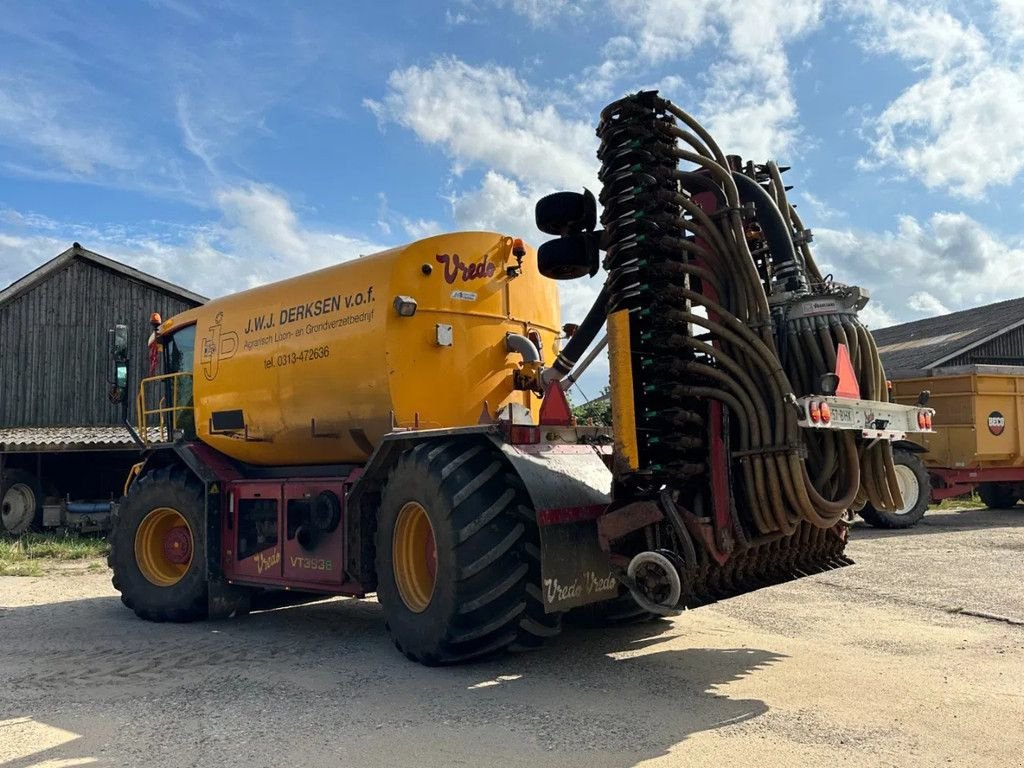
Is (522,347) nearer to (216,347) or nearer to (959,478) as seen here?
(216,347)

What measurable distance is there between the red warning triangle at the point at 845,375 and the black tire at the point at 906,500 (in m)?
9.67

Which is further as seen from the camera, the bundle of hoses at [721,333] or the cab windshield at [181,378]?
the cab windshield at [181,378]

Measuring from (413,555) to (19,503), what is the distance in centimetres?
1516

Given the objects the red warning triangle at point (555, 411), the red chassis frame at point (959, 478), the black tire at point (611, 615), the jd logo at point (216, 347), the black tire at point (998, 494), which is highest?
the jd logo at point (216, 347)

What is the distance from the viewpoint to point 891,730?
14.4ft

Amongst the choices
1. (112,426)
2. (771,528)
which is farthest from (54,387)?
(771,528)

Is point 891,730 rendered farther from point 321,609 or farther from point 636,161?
point 321,609

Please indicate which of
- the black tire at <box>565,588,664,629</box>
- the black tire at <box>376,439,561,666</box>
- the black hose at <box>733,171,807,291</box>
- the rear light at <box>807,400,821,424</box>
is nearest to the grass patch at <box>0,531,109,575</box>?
the black tire at <box>565,588,664,629</box>

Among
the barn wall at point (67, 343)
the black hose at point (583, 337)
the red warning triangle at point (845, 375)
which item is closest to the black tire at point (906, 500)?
the black hose at point (583, 337)

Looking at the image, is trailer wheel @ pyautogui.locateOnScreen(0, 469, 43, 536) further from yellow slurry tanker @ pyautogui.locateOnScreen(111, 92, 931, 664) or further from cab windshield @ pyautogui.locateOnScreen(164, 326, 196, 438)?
yellow slurry tanker @ pyautogui.locateOnScreen(111, 92, 931, 664)

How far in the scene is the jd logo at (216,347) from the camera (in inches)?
338

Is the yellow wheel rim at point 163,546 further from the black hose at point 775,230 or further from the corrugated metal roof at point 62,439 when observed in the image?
the corrugated metal roof at point 62,439

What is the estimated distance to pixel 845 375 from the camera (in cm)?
527

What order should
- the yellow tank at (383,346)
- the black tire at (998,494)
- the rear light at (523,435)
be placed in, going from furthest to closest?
the black tire at (998,494), the yellow tank at (383,346), the rear light at (523,435)
